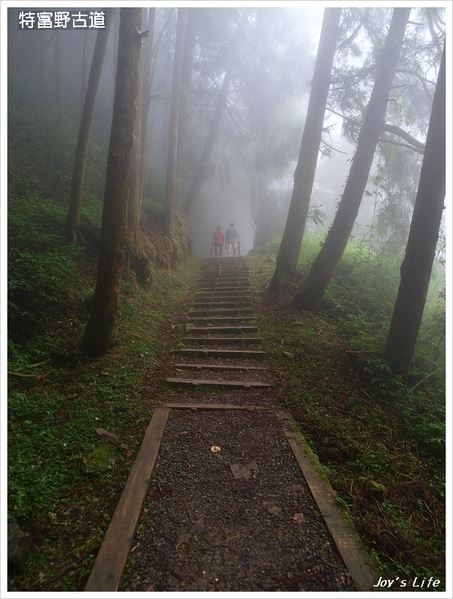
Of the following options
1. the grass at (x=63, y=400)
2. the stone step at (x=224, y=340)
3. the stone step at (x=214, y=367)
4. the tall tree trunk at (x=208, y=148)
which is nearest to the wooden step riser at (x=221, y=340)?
the stone step at (x=224, y=340)

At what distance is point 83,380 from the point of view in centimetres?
369

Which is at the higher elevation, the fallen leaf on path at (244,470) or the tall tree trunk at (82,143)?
the tall tree trunk at (82,143)

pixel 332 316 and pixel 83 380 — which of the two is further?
pixel 332 316

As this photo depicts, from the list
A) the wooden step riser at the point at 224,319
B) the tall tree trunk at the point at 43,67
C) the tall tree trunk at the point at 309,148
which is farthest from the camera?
the tall tree trunk at the point at 43,67

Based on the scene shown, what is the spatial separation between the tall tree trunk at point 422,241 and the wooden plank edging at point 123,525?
3300mm

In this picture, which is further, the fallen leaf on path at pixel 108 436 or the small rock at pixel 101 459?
the fallen leaf on path at pixel 108 436

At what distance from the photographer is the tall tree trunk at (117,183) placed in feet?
13.1

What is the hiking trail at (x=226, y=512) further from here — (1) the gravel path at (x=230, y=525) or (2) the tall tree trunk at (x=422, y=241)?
(2) the tall tree trunk at (x=422, y=241)

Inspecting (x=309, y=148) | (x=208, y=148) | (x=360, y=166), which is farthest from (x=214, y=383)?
(x=208, y=148)

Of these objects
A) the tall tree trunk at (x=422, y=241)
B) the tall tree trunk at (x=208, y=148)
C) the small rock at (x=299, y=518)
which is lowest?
the small rock at (x=299, y=518)

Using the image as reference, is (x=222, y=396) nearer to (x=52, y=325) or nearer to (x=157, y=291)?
(x=52, y=325)

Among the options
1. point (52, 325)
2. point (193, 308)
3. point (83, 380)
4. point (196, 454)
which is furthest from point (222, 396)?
point (193, 308)

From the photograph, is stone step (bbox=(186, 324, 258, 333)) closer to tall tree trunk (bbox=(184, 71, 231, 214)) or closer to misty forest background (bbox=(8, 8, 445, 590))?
misty forest background (bbox=(8, 8, 445, 590))

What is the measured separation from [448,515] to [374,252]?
24.0 ft
